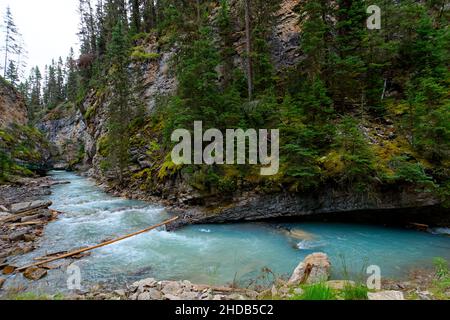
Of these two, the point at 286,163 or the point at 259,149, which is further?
the point at 259,149

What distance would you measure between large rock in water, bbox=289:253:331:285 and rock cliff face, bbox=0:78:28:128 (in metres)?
36.5

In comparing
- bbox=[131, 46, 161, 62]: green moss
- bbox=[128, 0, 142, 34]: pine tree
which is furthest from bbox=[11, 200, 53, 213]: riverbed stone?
bbox=[128, 0, 142, 34]: pine tree

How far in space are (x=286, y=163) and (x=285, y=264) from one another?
5.02 meters

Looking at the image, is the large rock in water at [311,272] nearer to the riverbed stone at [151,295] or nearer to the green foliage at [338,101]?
the riverbed stone at [151,295]

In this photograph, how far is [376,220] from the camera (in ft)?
38.5

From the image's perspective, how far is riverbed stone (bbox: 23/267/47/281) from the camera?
6.89 meters

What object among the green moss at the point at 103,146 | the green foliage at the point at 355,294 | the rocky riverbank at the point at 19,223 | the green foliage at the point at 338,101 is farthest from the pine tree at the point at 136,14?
the green foliage at the point at 355,294

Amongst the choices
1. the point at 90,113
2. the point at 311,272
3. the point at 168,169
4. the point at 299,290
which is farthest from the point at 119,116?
the point at 299,290

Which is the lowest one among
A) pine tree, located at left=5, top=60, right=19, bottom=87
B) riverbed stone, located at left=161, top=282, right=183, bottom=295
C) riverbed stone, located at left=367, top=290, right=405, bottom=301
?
→ riverbed stone, located at left=161, top=282, right=183, bottom=295

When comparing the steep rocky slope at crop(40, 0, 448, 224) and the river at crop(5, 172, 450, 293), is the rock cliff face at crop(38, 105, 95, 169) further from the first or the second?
the river at crop(5, 172, 450, 293)

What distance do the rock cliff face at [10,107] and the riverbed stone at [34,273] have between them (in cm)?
3062

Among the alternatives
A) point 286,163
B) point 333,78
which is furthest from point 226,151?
point 333,78
